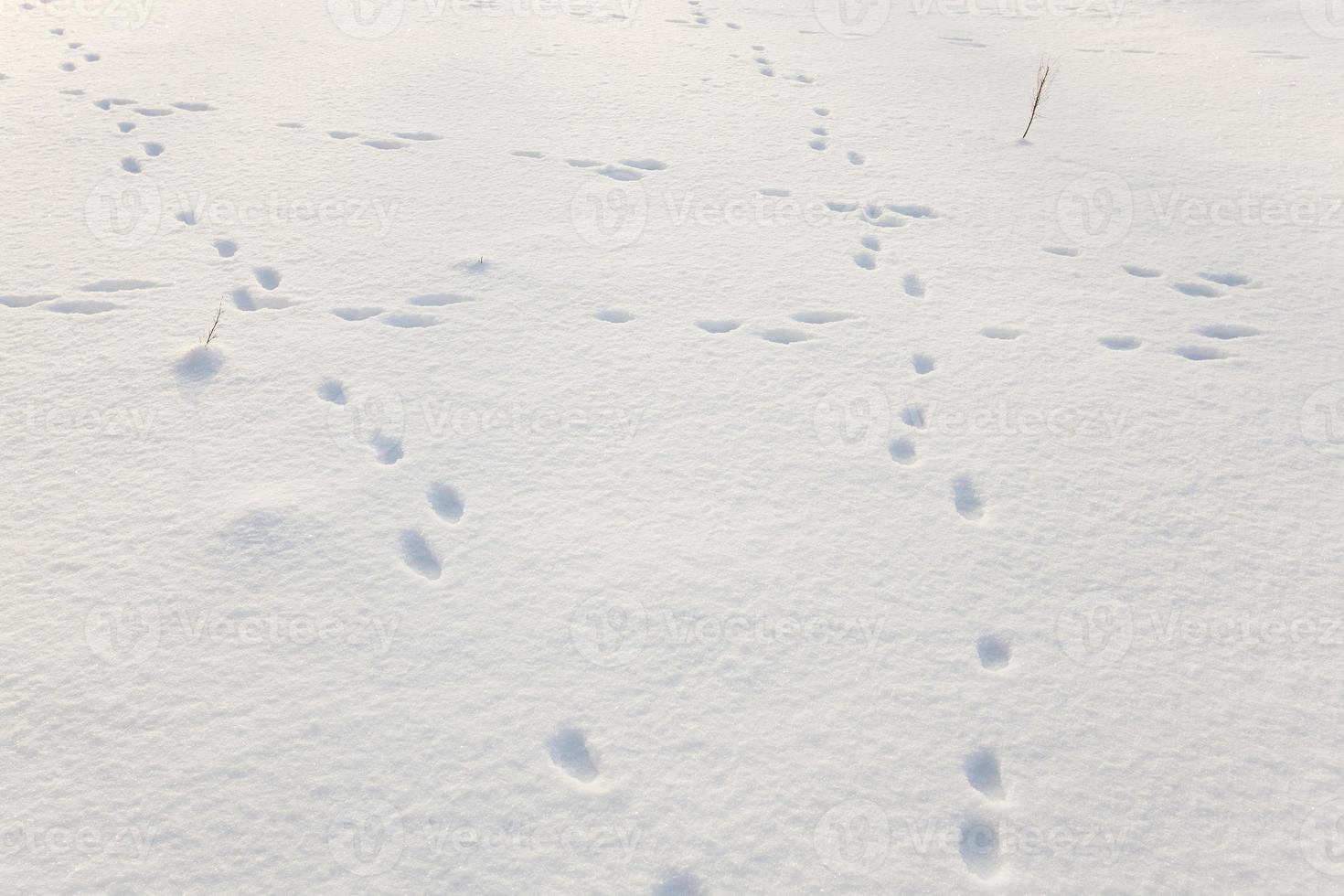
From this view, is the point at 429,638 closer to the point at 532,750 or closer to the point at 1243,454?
the point at 532,750

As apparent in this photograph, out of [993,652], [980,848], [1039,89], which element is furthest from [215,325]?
[1039,89]

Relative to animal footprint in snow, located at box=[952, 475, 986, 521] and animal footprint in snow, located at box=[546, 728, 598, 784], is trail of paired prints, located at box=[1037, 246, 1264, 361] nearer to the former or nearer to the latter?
animal footprint in snow, located at box=[952, 475, 986, 521]

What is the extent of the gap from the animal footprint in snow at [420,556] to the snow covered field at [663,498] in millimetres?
12

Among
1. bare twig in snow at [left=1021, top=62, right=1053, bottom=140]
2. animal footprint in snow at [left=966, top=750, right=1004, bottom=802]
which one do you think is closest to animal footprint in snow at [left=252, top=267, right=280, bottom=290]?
animal footprint in snow at [left=966, top=750, right=1004, bottom=802]

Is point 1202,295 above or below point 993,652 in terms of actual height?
above

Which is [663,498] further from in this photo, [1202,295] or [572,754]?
[1202,295]

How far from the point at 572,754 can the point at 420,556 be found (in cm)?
62

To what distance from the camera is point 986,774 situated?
171 cm

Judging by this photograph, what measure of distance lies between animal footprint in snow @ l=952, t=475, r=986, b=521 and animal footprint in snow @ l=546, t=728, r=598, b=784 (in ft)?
3.52

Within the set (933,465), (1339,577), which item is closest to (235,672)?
(933,465)

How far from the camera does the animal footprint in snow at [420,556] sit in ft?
6.72

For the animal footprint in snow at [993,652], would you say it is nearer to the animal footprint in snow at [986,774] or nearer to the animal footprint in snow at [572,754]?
the animal footprint in snow at [986,774]

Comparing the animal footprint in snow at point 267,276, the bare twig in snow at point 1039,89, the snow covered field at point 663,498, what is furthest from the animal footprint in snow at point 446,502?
the bare twig in snow at point 1039,89

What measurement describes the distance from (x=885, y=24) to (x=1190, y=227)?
2760 millimetres
